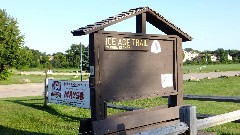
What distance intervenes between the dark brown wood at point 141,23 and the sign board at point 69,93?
623 cm

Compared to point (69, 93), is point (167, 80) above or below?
above

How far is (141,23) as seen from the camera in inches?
271

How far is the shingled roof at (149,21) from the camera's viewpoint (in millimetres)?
5723

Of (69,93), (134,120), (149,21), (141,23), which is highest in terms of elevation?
(149,21)

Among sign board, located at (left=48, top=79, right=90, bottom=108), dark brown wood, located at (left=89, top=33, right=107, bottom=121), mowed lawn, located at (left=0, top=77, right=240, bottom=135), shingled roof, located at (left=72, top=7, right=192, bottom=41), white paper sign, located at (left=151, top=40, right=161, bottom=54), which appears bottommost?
mowed lawn, located at (left=0, top=77, right=240, bottom=135)

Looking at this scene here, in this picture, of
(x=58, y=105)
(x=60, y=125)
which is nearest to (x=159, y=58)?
(x=60, y=125)

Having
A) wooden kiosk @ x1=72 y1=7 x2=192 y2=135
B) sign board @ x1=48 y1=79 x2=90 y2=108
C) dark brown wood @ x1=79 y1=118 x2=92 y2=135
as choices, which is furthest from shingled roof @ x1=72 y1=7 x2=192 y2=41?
sign board @ x1=48 y1=79 x2=90 y2=108

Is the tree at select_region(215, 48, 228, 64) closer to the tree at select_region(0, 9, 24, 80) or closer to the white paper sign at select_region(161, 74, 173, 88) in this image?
the tree at select_region(0, 9, 24, 80)

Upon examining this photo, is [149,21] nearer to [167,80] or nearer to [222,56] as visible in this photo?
[167,80]

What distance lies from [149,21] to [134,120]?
8.13 feet

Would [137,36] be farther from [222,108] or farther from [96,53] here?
[222,108]

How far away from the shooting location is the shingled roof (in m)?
5.72

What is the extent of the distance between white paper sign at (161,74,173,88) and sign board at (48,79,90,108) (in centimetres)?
574

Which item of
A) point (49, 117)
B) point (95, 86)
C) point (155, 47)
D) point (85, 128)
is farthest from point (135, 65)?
point (49, 117)
